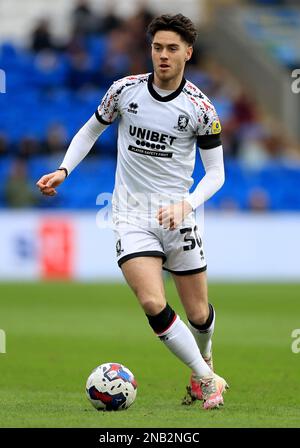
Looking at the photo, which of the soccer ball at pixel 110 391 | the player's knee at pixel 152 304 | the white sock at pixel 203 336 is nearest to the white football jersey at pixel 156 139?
the player's knee at pixel 152 304

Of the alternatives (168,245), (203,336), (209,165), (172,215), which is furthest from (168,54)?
(203,336)

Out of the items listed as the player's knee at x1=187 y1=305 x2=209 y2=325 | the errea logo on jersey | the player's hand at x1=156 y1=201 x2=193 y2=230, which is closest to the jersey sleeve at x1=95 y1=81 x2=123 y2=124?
the errea logo on jersey

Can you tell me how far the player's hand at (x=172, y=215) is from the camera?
25.3 ft

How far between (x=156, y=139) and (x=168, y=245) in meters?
0.76

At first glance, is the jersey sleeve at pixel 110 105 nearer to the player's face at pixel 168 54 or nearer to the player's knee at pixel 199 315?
the player's face at pixel 168 54

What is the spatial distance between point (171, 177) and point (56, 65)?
59.9 ft

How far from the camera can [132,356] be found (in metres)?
11.7

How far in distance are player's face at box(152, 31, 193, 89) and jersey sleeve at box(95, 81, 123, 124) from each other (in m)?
0.34

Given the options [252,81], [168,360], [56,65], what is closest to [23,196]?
[56,65]

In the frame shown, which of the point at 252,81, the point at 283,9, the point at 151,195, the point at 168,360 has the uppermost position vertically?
the point at 283,9

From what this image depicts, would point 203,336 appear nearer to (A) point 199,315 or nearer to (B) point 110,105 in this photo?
(A) point 199,315

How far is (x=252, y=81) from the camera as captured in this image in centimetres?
2842

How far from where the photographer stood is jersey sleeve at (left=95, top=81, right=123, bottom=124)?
8336 millimetres
